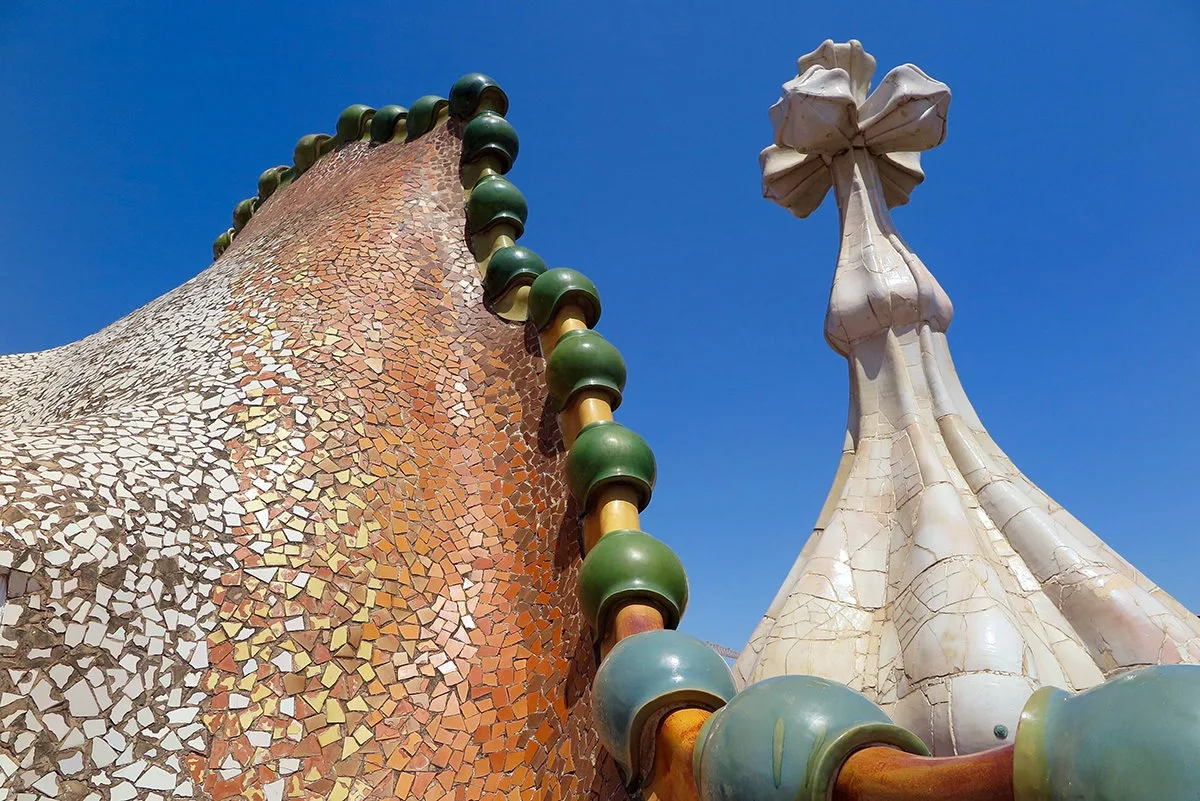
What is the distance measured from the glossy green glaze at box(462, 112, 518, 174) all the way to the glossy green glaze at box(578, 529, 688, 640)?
8.35 feet

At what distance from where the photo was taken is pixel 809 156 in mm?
4223

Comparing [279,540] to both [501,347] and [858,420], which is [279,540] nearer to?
[501,347]

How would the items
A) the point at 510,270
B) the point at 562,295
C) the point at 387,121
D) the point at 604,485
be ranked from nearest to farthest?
the point at 604,485 < the point at 562,295 < the point at 510,270 < the point at 387,121

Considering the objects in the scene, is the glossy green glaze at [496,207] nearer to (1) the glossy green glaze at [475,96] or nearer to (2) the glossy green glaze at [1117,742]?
(1) the glossy green glaze at [475,96]

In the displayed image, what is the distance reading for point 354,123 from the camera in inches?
199

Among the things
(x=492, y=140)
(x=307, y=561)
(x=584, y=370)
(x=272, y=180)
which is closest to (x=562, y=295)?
(x=584, y=370)

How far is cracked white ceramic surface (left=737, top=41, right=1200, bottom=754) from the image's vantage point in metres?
2.50

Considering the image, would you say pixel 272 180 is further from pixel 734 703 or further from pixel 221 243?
pixel 734 703

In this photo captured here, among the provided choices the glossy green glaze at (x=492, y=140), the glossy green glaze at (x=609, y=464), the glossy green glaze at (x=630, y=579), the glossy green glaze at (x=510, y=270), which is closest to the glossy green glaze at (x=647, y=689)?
the glossy green glaze at (x=630, y=579)

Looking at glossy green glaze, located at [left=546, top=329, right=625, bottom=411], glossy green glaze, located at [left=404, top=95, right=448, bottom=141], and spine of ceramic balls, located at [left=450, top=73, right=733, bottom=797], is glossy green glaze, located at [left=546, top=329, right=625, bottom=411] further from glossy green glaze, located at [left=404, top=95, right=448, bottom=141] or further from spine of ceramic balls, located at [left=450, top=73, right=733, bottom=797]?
glossy green glaze, located at [left=404, top=95, right=448, bottom=141]

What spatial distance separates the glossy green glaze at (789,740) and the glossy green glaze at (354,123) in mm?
4527

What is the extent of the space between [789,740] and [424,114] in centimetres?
404

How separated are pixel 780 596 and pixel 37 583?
2.36 metres

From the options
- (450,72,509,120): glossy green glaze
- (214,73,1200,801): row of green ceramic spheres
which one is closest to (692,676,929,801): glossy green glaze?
(214,73,1200,801): row of green ceramic spheres
